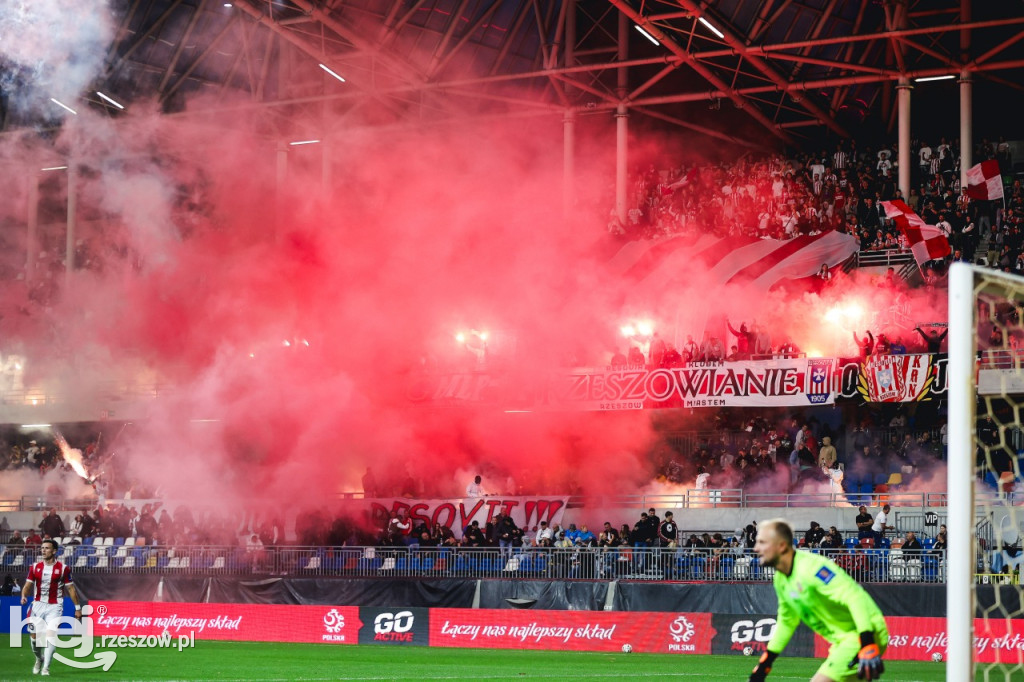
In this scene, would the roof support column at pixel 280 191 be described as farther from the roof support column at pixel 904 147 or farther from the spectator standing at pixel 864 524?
the spectator standing at pixel 864 524

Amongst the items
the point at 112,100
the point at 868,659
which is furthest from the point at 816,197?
the point at 868,659

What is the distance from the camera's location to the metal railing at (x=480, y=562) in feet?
79.5

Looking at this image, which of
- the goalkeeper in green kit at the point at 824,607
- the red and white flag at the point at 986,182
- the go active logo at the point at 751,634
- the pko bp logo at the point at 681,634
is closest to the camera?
the goalkeeper in green kit at the point at 824,607

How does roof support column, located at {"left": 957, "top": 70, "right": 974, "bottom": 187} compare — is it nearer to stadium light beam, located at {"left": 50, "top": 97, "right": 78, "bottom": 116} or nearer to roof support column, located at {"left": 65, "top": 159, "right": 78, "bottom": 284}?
stadium light beam, located at {"left": 50, "top": 97, "right": 78, "bottom": 116}

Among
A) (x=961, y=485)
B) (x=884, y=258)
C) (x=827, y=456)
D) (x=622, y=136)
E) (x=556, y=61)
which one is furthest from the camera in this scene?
(x=622, y=136)

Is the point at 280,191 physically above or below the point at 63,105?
below

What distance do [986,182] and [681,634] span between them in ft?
49.7

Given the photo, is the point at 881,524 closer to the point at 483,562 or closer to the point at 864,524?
the point at 864,524

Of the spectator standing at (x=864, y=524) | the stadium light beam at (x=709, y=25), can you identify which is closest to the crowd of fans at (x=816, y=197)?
the stadium light beam at (x=709, y=25)

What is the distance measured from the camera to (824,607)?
8.35 m

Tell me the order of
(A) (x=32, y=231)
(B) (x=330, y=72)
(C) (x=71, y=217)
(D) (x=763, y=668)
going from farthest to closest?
(A) (x=32, y=231), (C) (x=71, y=217), (B) (x=330, y=72), (D) (x=763, y=668)

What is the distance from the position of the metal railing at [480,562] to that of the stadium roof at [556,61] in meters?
13.5

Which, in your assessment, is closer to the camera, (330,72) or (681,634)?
(681,634)

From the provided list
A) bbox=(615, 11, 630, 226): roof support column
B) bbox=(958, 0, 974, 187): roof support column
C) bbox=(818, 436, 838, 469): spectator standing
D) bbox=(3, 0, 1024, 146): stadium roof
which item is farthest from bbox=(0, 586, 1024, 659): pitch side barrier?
bbox=(3, 0, 1024, 146): stadium roof
